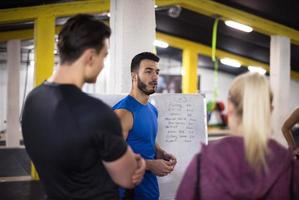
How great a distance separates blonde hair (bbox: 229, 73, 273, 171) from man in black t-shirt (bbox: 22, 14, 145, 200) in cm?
43

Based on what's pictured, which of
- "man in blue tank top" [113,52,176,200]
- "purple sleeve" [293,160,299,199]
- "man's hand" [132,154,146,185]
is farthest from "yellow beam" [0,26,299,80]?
"purple sleeve" [293,160,299,199]

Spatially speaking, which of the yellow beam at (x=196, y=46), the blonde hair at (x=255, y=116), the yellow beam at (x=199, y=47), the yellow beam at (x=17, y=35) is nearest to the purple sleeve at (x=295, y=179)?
the blonde hair at (x=255, y=116)

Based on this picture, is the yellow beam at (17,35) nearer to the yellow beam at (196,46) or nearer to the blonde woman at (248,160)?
the yellow beam at (196,46)

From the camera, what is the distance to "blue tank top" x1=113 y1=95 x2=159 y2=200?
2295 millimetres

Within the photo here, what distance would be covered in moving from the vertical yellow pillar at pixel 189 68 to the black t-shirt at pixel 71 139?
9.39 metres

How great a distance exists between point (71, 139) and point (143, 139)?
108 centimetres

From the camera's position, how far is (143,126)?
7.60ft

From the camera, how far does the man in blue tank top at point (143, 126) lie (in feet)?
7.48

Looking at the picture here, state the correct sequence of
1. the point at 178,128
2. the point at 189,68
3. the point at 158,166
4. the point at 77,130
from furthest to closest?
1. the point at 189,68
2. the point at 178,128
3. the point at 158,166
4. the point at 77,130

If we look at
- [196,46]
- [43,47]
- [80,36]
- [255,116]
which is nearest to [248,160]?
[255,116]

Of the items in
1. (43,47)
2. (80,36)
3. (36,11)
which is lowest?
(80,36)

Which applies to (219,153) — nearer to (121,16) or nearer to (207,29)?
(121,16)

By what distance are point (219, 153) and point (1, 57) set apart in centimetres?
1066

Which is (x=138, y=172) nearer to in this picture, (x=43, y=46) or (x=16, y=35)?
(x=43, y=46)
